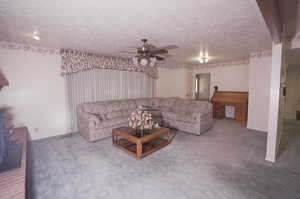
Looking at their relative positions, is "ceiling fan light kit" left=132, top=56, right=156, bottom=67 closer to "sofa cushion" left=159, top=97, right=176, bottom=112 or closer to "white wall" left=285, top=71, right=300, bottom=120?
"sofa cushion" left=159, top=97, right=176, bottom=112

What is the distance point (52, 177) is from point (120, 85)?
3.47m

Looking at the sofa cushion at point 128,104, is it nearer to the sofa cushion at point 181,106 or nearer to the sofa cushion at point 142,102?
the sofa cushion at point 142,102

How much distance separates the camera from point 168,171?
7.67 ft

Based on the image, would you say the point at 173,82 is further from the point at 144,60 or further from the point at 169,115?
the point at 144,60

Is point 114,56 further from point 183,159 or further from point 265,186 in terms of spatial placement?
point 265,186

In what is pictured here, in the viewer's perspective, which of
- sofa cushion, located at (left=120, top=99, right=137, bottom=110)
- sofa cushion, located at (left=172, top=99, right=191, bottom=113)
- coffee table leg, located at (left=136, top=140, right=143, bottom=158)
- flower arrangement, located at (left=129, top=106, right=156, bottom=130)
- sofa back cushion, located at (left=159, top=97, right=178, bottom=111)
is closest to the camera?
coffee table leg, located at (left=136, top=140, right=143, bottom=158)

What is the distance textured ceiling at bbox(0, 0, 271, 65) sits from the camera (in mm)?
1724

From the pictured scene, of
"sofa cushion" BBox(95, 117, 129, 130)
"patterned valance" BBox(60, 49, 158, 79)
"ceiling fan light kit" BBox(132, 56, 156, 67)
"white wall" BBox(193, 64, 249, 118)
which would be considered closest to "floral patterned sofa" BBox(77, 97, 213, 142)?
"sofa cushion" BBox(95, 117, 129, 130)

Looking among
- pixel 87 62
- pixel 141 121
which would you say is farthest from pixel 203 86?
pixel 87 62

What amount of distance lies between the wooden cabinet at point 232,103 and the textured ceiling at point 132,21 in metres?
2.69

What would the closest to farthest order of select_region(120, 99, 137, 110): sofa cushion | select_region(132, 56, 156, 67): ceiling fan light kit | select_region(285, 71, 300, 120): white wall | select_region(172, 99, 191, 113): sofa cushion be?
select_region(132, 56, 156, 67): ceiling fan light kit → select_region(120, 99, 137, 110): sofa cushion → select_region(172, 99, 191, 113): sofa cushion → select_region(285, 71, 300, 120): white wall

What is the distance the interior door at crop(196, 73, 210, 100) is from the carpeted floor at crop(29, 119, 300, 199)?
3.72m

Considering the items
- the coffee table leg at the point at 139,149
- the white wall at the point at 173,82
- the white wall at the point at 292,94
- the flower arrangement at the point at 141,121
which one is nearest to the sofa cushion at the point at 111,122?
the flower arrangement at the point at 141,121

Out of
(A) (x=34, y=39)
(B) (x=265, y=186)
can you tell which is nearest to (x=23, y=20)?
Answer: (A) (x=34, y=39)
